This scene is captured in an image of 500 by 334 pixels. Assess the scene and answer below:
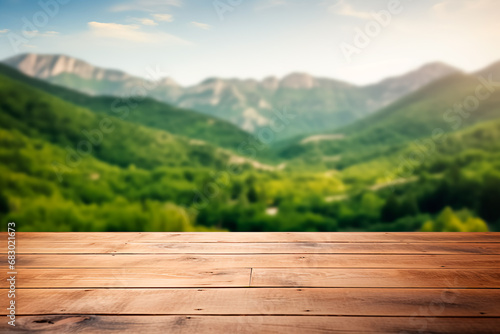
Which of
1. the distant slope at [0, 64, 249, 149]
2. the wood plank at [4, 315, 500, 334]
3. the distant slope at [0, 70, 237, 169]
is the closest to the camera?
the wood plank at [4, 315, 500, 334]

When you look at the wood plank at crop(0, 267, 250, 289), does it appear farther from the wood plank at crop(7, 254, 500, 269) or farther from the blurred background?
the blurred background

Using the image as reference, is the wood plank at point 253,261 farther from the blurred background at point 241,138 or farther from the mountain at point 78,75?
the mountain at point 78,75

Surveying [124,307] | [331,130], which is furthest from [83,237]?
[331,130]

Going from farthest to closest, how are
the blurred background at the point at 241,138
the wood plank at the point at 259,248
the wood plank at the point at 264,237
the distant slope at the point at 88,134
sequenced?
the distant slope at the point at 88,134 → the blurred background at the point at 241,138 → the wood plank at the point at 264,237 → the wood plank at the point at 259,248

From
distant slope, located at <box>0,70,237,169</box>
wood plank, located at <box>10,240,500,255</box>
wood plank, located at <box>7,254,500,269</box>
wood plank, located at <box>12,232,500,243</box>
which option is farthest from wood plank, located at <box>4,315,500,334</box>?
distant slope, located at <box>0,70,237,169</box>

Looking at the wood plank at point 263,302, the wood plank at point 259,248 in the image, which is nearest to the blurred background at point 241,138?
the wood plank at point 259,248

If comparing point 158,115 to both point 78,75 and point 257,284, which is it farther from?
point 257,284

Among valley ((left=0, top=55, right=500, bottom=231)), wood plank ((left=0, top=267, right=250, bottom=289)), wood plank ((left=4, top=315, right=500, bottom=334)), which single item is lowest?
wood plank ((left=4, top=315, right=500, bottom=334))
